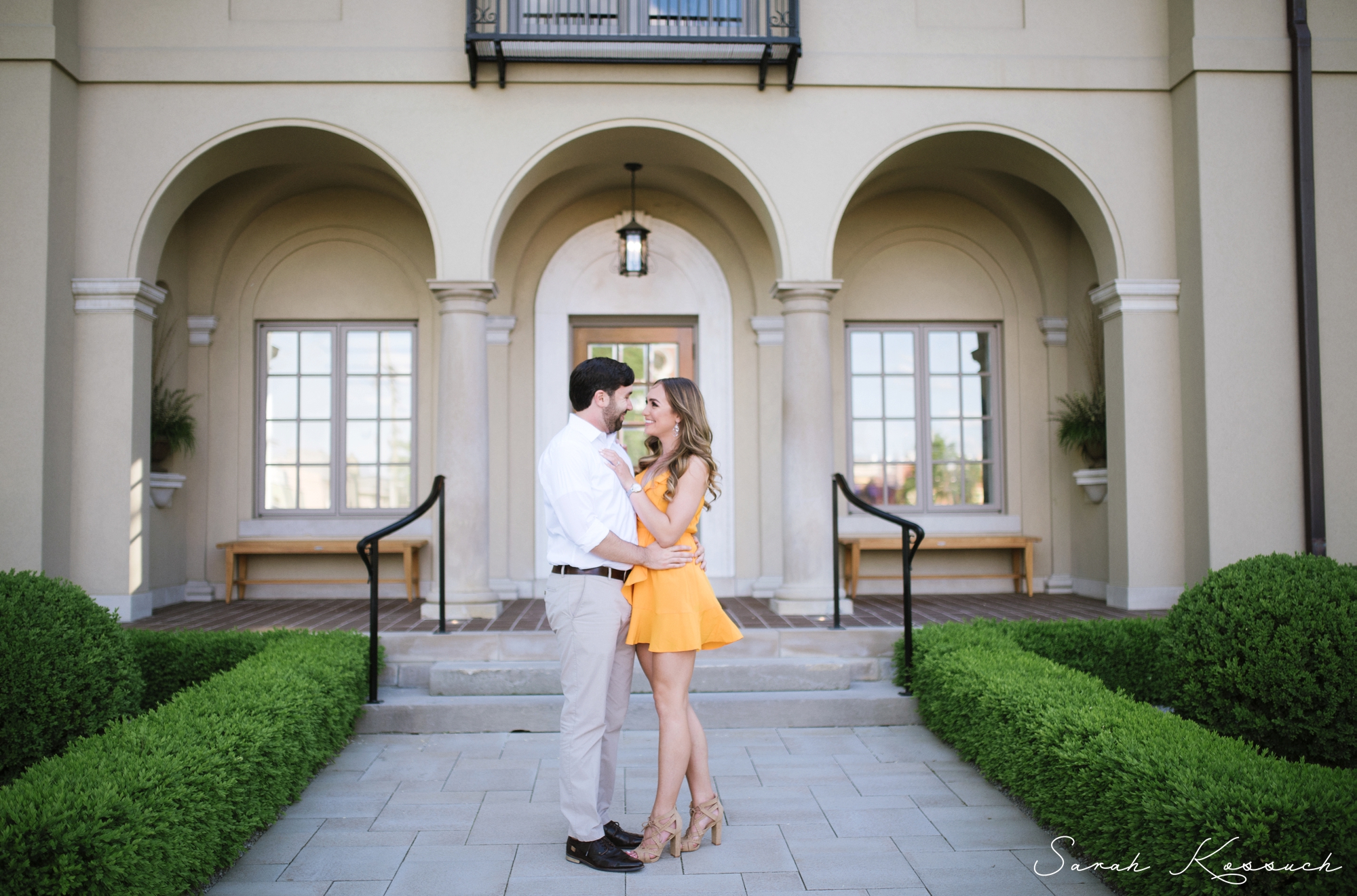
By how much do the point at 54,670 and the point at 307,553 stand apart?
12.4 feet

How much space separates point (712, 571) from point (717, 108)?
12.4ft

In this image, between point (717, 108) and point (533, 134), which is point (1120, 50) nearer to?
point (717, 108)

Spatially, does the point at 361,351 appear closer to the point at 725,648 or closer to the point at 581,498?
the point at 725,648

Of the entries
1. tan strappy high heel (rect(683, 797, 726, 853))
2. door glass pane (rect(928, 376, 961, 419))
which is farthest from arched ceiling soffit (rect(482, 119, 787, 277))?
tan strappy high heel (rect(683, 797, 726, 853))

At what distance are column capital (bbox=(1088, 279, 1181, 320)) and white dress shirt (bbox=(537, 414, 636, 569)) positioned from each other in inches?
197

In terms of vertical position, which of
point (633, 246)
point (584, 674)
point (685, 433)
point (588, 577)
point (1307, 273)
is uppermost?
point (633, 246)

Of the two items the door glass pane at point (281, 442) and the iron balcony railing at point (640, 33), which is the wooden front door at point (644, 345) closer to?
the iron balcony railing at point (640, 33)

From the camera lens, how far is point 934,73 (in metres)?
6.73

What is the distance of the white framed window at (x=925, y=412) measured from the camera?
836cm

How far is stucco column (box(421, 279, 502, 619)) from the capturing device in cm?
643

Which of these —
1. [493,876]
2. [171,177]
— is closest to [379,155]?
[171,177]

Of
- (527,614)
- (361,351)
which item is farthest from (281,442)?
(527,614)

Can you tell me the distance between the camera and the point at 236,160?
22.6ft
